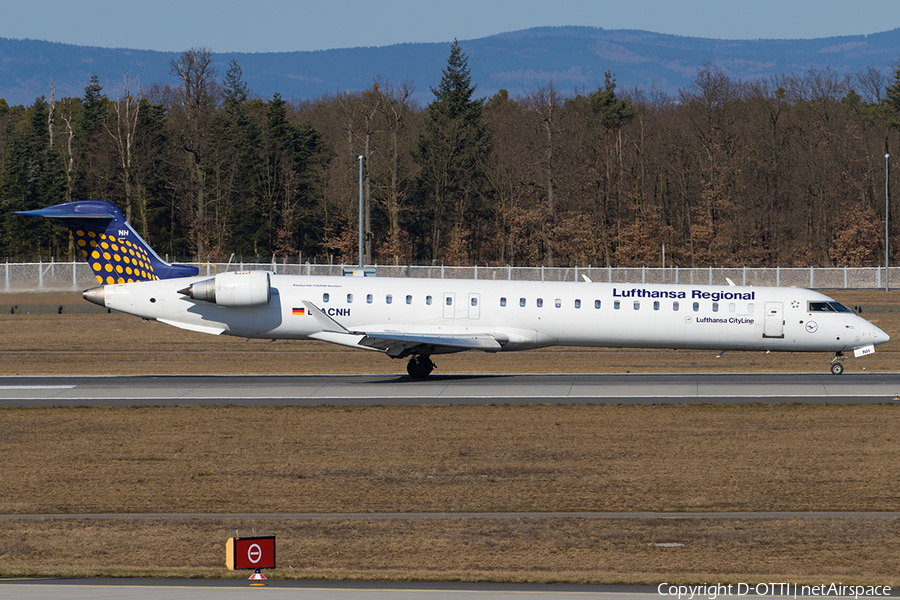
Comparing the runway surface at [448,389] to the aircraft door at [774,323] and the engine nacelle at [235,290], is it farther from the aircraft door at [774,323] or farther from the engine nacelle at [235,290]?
the engine nacelle at [235,290]

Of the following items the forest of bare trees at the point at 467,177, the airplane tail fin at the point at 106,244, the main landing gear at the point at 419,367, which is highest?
the forest of bare trees at the point at 467,177

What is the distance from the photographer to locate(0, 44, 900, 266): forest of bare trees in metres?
81.8

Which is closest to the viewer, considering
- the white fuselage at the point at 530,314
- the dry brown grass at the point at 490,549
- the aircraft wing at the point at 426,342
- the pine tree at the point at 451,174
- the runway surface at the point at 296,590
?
the runway surface at the point at 296,590

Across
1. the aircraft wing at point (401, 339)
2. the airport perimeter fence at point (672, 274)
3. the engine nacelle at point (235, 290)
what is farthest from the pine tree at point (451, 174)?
the engine nacelle at point (235, 290)

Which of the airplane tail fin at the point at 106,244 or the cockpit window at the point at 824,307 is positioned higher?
the airplane tail fin at the point at 106,244

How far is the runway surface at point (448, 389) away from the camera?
2691 centimetres

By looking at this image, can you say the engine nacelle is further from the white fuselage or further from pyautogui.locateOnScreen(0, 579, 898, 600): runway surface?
pyautogui.locateOnScreen(0, 579, 898, 600): runway surface

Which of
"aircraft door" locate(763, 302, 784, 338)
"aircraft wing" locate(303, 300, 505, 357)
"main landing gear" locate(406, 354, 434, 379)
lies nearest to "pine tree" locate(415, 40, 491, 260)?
"main landing gear" locate(406, 354, 434, 379)

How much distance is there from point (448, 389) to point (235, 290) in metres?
7.41

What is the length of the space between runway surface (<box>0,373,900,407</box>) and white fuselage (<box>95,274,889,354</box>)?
132 centimetres

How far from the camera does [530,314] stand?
31.0 metres

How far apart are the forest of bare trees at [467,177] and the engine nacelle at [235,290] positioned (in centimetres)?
4761

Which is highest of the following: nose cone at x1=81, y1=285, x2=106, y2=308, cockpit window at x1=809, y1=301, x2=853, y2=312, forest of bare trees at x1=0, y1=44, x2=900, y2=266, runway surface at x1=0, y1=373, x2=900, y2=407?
forest of bare trees at x1=0, y1=44, x2=900, y2=266

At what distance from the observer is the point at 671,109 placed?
363ft
